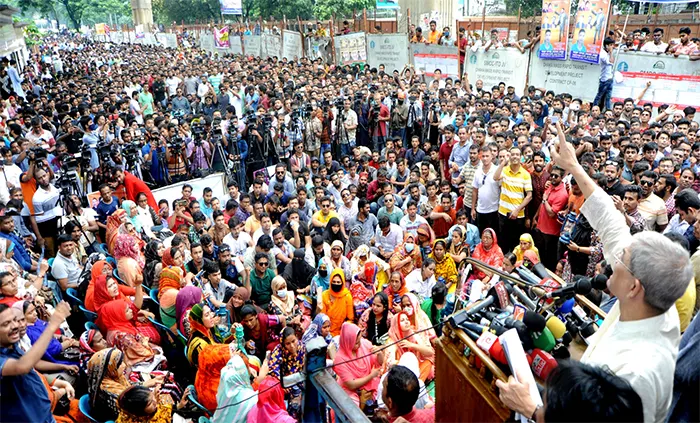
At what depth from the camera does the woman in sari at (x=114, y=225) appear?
18.0 feet

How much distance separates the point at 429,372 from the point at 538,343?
2141 millimetres

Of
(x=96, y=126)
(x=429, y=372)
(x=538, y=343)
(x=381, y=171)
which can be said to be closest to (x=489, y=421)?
(x=538, y=343)

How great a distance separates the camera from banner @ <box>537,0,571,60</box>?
366 inches

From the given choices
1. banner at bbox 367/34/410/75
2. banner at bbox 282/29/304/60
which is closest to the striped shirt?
banner at bbox 367/34/410/75

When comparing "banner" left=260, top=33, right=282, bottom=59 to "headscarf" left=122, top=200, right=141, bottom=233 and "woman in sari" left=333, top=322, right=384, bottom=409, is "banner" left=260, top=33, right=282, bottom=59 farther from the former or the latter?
"woman in sari" left=333, top=322, right=384, bottom=409

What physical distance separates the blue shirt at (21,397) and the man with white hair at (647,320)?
2.54 m

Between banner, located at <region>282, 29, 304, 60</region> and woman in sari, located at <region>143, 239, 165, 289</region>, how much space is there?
1287 cm

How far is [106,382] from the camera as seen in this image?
10.9ft

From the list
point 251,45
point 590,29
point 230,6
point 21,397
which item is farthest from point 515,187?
point 230,6

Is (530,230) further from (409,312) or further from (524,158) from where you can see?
(409,312)

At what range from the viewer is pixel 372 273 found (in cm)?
507

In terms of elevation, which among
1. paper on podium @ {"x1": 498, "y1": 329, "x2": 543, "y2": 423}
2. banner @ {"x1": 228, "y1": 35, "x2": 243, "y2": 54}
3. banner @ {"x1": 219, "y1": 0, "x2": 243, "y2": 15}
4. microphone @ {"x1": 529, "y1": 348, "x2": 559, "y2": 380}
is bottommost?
microphone @ {"x1": 529, "y1": 348, "x2": 559, "y2": 380}

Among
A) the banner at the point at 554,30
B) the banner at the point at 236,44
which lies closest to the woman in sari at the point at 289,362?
the banner at the point at 554,30

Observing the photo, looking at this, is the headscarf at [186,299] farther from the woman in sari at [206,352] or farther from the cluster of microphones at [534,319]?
the cluster of microphones at [534,319]
